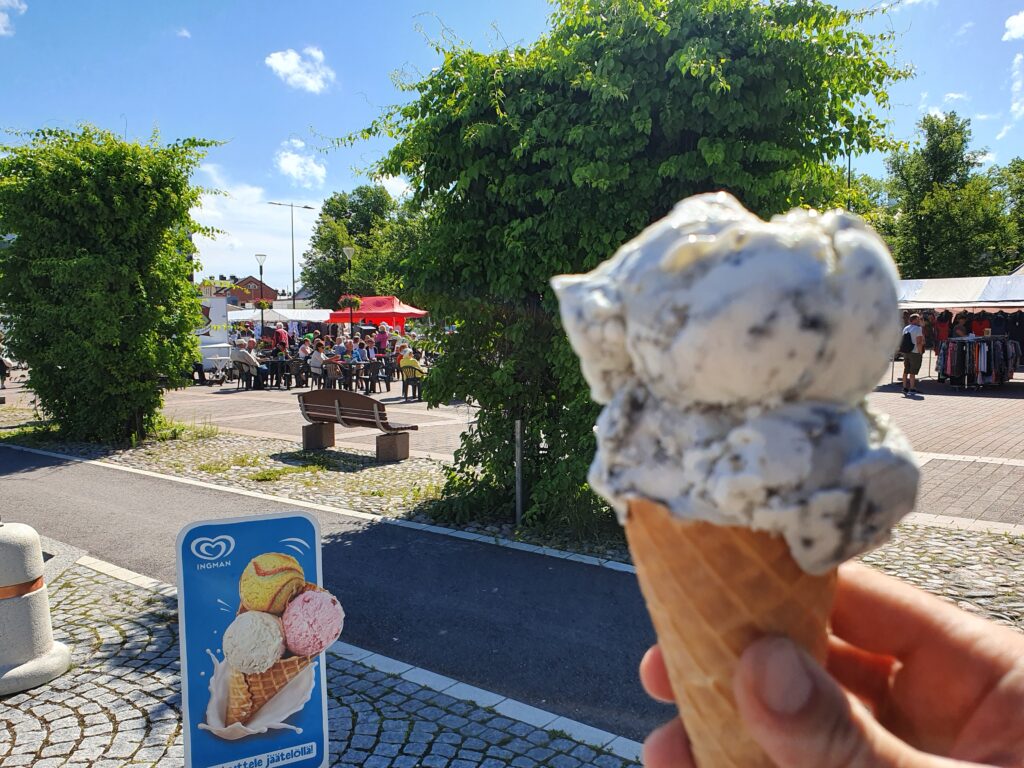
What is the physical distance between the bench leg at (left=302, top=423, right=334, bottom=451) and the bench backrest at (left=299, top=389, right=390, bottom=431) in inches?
7.0

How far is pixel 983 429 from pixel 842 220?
14639 mm

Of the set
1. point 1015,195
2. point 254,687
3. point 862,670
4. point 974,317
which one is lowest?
point 254,687

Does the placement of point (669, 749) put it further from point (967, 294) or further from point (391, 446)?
point (967, 294)

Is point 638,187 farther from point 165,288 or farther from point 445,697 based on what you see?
point 165,288

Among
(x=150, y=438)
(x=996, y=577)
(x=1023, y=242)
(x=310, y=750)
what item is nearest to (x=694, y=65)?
(x=996, y=577)

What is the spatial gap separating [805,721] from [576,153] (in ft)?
19.7

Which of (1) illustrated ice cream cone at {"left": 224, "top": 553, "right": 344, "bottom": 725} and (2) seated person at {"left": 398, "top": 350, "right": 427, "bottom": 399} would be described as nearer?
(1) illustrated ice cream cone at {"left": 224, "top": 553, "right": 344, "bottom": 725}

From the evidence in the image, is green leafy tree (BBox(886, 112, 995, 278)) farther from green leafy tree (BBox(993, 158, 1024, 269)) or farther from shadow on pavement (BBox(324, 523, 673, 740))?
shadow on pavement (BBox(324, 523, 673, 740))

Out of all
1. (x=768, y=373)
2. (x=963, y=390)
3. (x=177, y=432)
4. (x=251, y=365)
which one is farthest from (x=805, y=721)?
(x=251, y=365)

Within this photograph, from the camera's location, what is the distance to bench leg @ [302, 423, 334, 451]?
1256 cm

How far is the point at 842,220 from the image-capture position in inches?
58.4

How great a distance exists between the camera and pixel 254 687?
11.7 feet

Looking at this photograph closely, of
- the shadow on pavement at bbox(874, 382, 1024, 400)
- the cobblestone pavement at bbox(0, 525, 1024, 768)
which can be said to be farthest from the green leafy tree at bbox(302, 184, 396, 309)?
the cobblestone pavement at bbox(0, 525, 1024, 768)

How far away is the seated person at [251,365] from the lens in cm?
2325
